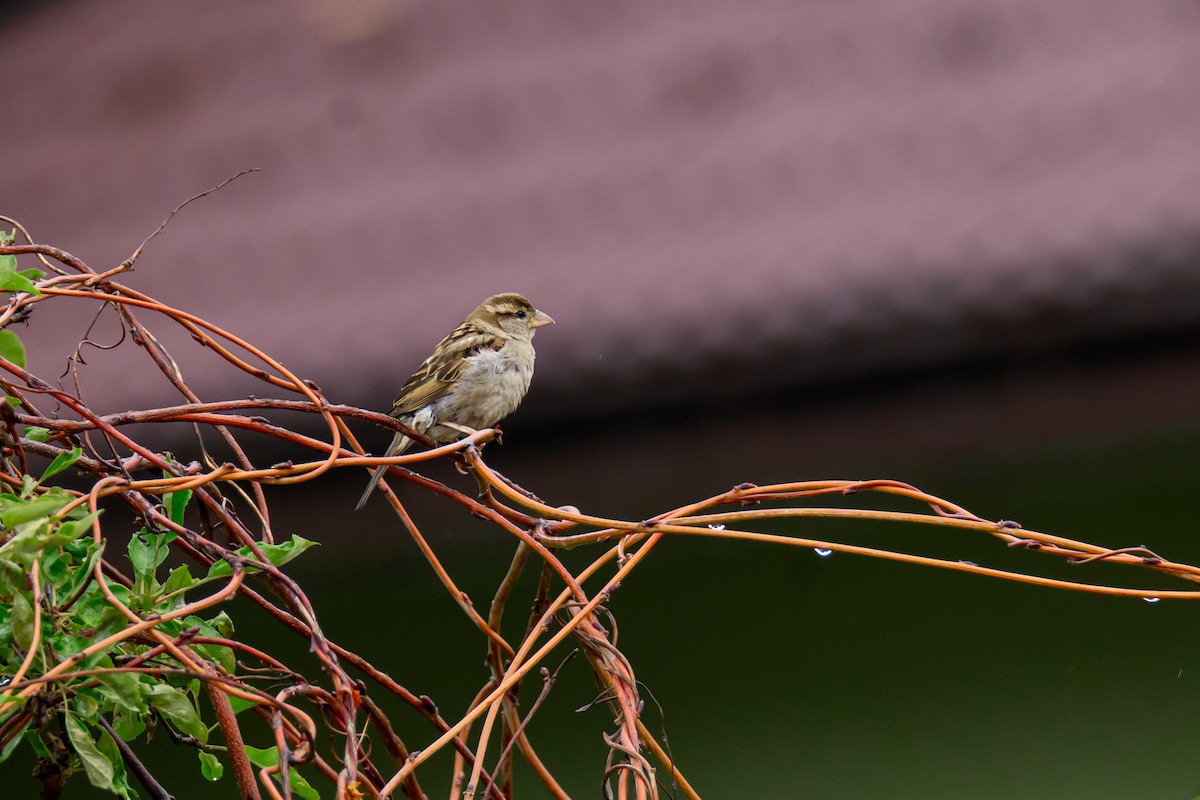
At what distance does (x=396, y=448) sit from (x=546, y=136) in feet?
4.28

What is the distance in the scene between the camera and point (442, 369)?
3.63 meters

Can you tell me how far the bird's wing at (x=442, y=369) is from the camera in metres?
3.57

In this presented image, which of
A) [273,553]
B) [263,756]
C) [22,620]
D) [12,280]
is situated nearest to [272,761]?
[263,756]

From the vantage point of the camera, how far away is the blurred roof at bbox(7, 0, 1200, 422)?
3.30 meters

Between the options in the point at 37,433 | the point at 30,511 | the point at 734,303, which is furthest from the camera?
the point at 734,303

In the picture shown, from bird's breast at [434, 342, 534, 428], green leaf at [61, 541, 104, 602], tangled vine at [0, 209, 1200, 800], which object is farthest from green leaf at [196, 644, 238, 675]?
bird's breast at [434, 342, 534, 428]

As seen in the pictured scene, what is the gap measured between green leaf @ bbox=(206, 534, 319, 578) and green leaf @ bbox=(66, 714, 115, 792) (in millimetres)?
243

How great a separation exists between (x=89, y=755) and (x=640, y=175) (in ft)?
9.50

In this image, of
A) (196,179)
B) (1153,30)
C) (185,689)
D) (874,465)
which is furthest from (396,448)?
(1153,30)

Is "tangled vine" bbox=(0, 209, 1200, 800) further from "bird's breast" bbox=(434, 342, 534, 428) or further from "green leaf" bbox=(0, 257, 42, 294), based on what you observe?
"bird's breast" bbox=(434, 342, 534, 428)

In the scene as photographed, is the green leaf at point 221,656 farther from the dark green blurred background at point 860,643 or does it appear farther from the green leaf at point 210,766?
the dark green blurred background at point 860,643

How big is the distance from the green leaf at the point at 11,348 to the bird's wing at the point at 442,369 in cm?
177

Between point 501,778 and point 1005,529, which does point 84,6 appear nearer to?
point 501,778

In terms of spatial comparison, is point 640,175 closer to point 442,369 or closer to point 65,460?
point 442,369
